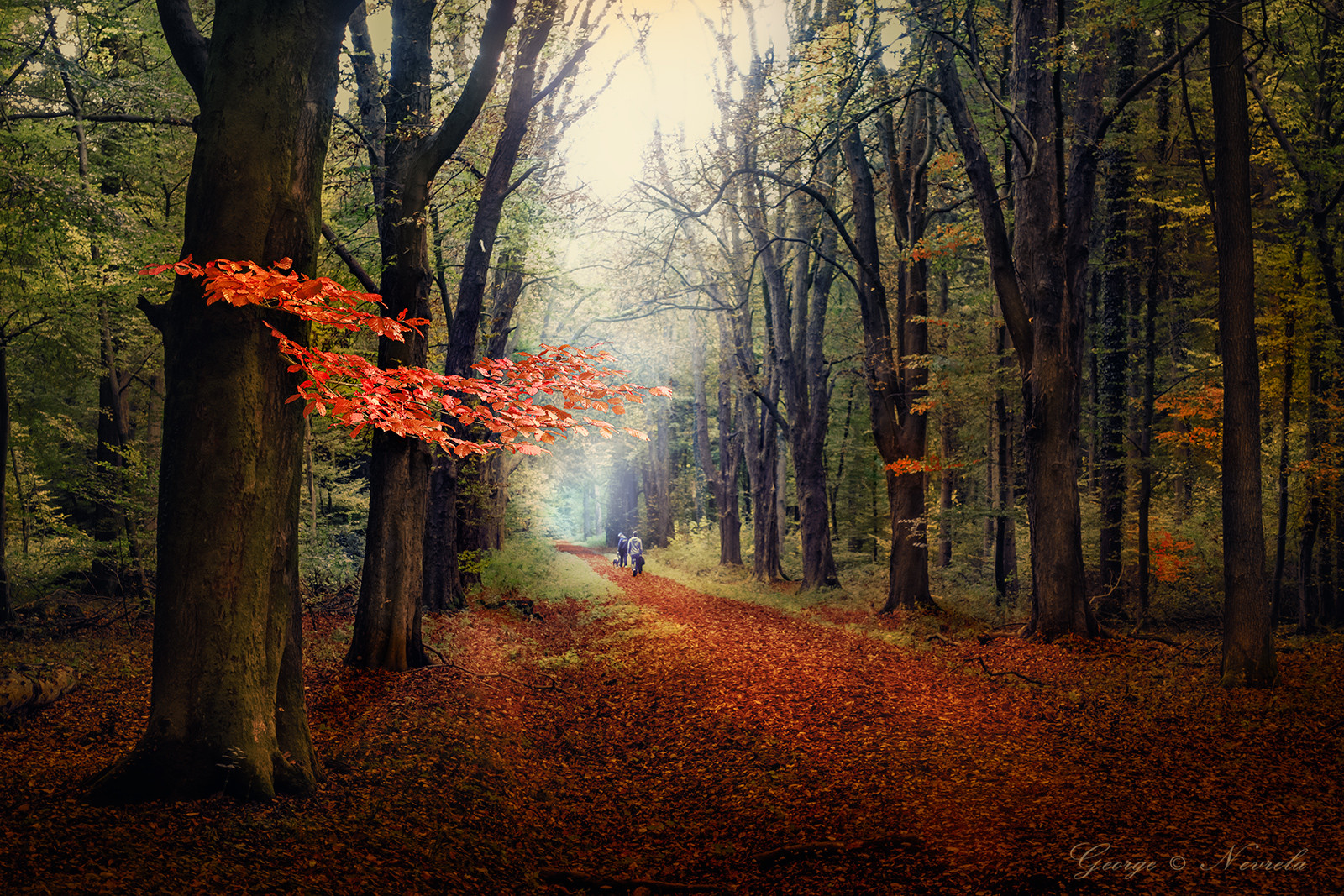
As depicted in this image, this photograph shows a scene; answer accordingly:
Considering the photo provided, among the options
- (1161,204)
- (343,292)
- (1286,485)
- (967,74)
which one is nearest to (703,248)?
(967,74)

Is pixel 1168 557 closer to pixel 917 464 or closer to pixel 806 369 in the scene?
pixel 917 464

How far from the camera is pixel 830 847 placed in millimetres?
4684

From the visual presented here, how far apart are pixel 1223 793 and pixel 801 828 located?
314 centimetres

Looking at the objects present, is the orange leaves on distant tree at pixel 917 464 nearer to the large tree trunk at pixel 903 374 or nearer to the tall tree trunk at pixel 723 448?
the large tree trunk at pixel 903 374

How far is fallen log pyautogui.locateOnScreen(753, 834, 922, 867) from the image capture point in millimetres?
4652

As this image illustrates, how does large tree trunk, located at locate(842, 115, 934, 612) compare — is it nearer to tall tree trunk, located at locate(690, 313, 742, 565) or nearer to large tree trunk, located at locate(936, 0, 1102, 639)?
large tree trunk, located at locate(936, 0, 1102, 639)

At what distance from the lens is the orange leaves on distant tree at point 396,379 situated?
13.0 feet

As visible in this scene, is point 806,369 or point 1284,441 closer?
point 1284,441

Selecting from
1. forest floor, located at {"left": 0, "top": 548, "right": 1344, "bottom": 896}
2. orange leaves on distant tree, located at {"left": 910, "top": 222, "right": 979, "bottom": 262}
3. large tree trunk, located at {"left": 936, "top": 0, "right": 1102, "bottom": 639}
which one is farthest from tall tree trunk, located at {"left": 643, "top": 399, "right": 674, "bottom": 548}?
forest floor, located at {"left": 0, "top": 548, "right": 1344, "bottom": 896}

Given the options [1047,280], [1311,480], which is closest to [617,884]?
[1047,280]

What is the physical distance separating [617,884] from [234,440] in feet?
11.9

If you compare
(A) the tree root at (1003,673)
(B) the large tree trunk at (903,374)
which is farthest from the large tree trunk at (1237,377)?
(B) the large tree trunk at (903,374)

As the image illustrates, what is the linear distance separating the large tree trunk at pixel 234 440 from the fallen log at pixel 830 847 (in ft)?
10.3

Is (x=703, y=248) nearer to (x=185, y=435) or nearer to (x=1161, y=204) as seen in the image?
(x=1161, y=204)
